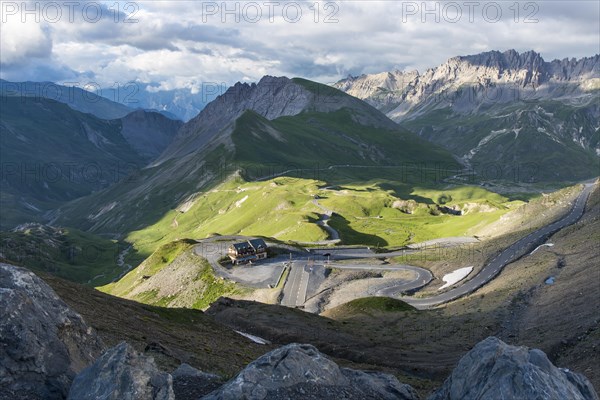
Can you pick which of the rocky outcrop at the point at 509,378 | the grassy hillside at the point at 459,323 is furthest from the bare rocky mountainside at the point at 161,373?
the grassy hillside at the point at 459,323

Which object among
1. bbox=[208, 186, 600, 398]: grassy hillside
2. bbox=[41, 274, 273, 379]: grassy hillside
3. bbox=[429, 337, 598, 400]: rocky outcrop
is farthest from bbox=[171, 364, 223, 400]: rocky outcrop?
bbox=[208, 186, 600, 398]: grassy hillside

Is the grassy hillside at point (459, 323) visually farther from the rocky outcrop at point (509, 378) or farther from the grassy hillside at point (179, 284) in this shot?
the grassy hillside at point (179, 284)

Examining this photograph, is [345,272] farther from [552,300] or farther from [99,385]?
[99,385]

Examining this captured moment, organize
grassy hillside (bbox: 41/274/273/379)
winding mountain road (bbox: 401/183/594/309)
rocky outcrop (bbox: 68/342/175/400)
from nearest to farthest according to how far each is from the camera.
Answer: rocky outcrop (bbox: 68/342/175/400), grassy hillside (bbox: 41/274/273/379), winding mountain road (bbox: 401/183/594/309)

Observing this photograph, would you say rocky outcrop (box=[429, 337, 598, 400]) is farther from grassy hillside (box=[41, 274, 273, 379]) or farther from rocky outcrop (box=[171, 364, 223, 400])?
grassy hillside (box=[41, 274, 273, 379])

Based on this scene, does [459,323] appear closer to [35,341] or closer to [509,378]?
[509,378]

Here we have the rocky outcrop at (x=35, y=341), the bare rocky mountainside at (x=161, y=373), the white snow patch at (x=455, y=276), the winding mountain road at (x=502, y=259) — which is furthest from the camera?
the white snow patch at (x=455, y=276)
